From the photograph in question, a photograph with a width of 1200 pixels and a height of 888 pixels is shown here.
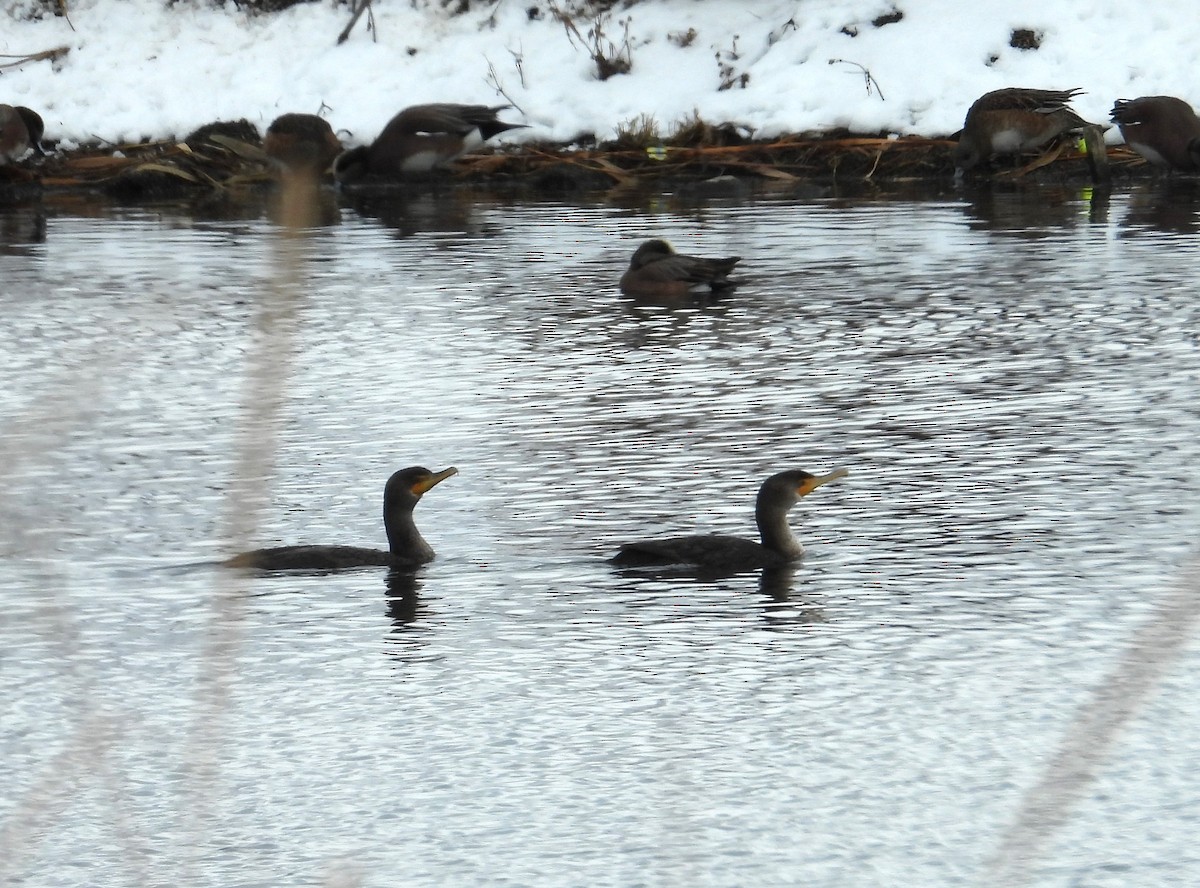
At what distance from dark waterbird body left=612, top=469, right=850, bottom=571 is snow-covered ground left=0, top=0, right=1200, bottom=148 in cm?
1655

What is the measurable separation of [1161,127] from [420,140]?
7593mm

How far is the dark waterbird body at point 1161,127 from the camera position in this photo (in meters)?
20.7

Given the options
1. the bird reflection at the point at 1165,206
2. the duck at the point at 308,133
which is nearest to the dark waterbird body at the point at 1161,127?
the bird reflection at the point at 1165,206

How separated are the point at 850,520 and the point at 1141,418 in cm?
218

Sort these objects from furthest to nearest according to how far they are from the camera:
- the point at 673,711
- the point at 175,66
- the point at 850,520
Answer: the point at 175,66, the point at 850,520, the point at 673,711

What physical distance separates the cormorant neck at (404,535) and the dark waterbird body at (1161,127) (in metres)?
15.0

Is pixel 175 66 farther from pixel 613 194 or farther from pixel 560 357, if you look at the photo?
pixel 560 357

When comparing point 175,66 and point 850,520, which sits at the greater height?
point 175,66

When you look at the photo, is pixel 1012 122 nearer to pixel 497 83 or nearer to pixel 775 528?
pixel 497 83

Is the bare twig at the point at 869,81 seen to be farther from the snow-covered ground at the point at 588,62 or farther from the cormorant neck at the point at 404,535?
the cormorant neck at the point at 404,535

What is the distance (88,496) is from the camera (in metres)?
8.15

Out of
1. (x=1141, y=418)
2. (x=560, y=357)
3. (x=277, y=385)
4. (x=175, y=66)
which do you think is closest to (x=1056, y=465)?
(x=1141, y=418)

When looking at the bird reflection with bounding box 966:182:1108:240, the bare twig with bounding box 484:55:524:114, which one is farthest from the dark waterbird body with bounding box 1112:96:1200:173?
the bare twig with bounding box 484:55:524:114

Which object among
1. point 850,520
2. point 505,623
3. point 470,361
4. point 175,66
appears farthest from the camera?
point 175,66
